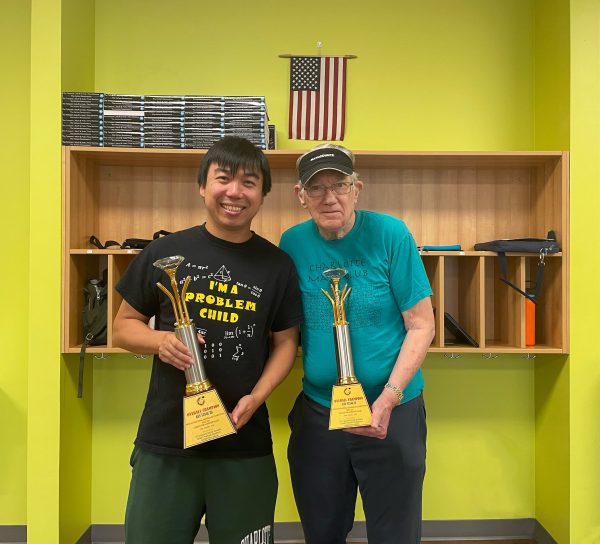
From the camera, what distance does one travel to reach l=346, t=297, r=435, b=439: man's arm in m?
1.50

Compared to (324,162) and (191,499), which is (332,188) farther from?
(191,499)

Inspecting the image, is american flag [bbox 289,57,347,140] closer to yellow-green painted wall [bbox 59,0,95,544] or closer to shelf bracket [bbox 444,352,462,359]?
yellow-green painted wall [bbox 59,0,95,544]

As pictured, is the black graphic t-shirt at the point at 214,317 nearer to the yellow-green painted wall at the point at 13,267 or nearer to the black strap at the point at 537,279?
the black strap at the point at 537,279

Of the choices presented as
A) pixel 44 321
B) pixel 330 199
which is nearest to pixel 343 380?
pixel 330 199

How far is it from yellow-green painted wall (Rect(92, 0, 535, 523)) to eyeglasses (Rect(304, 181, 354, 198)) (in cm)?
120

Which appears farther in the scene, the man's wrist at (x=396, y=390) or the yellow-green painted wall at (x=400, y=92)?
the yellow-green painted wall at (x=400, y=92)

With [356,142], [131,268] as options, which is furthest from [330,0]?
[131,268]

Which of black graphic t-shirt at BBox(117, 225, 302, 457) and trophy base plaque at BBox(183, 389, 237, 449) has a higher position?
black graphic t-shirt at BBox(117, 225, 302, 457)

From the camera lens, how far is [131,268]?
152 cm

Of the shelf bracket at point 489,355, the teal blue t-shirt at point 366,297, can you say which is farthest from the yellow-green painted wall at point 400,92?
the teal blue t-shirt at point 366,297

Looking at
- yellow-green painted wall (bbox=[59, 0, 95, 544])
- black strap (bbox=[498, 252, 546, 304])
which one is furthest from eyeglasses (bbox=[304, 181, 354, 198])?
yellow-green painted wall (bbox=[59, 0, 95, 544])

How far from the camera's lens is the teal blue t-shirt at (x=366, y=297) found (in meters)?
1.61

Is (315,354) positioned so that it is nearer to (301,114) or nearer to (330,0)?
(301,114)

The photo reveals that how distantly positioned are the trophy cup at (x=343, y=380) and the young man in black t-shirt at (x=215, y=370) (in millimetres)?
175
